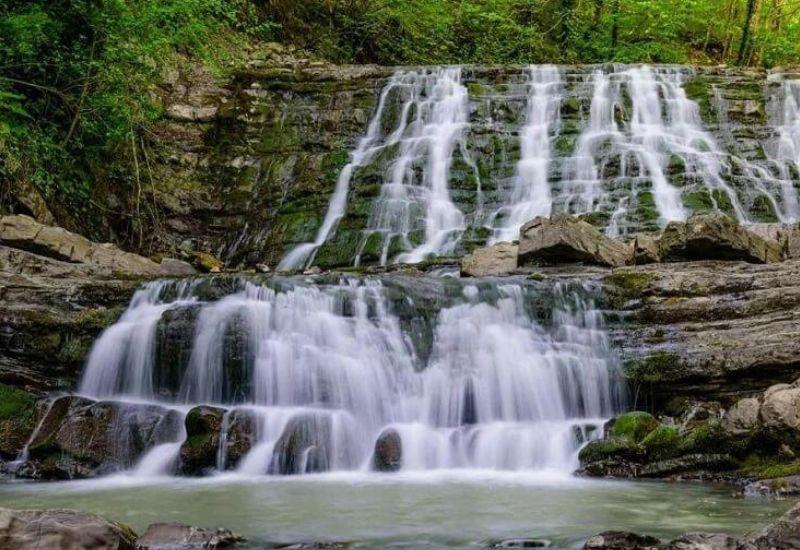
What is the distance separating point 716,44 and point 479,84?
49.5 feet

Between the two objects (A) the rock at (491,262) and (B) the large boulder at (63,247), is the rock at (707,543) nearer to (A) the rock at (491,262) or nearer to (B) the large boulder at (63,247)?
(A) the rock at (491,262)

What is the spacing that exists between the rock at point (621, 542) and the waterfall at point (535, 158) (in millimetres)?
10463

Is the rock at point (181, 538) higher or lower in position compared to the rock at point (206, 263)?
lower

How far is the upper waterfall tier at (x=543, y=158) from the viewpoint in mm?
15484

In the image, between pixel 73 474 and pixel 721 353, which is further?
pixel 721 353

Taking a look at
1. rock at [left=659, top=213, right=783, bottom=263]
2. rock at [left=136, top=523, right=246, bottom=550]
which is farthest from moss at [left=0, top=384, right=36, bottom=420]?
rock at [left=659, top=213, right=783, bottom=263]

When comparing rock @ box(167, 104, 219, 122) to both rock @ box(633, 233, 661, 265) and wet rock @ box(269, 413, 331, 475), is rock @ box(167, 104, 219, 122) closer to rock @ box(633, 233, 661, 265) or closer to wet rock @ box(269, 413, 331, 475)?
rock @ box(633, 233, 661, 265)

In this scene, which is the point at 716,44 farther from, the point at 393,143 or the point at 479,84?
the point at 393,143

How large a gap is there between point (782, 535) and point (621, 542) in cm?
91

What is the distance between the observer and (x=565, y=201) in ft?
52.0

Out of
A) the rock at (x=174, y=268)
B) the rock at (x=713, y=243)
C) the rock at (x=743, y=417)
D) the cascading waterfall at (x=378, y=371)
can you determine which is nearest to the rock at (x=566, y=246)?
the rock at (x=713, y=243)

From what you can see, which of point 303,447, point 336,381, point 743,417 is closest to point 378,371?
point 336,381

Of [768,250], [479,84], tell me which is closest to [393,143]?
[479,84]

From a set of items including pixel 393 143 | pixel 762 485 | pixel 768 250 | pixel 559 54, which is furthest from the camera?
pixel 559 54
